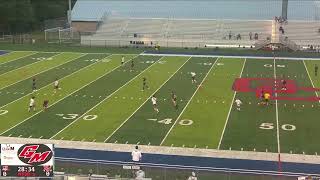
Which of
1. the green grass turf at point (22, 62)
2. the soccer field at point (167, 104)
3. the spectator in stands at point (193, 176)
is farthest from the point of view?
the green grass turf at point (22, 62)

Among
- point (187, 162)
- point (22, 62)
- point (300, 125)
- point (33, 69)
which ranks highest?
point (22, 62)

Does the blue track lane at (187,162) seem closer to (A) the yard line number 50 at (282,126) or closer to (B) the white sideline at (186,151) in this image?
(B) the white sideline at (186,151)

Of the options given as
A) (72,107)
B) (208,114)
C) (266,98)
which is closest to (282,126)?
(208,114)

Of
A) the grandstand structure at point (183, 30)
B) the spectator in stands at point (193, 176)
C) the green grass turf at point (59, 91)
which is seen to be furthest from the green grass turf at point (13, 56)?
the spectator in stands at point (193, 176)

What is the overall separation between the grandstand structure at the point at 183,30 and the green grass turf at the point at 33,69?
33.7 feet

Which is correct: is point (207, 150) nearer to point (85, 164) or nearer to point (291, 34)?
point (85, 164)

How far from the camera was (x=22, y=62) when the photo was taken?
43312 millimetres

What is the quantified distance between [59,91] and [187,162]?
47.9 feet

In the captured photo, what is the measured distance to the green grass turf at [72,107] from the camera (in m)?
23.6

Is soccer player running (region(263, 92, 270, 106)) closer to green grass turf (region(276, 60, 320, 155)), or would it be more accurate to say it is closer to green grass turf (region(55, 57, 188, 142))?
green grass turf (region(276, 60, 320, 155))

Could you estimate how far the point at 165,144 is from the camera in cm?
2147

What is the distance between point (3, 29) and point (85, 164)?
180ft

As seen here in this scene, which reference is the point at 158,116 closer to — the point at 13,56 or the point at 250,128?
the point at 250,128
